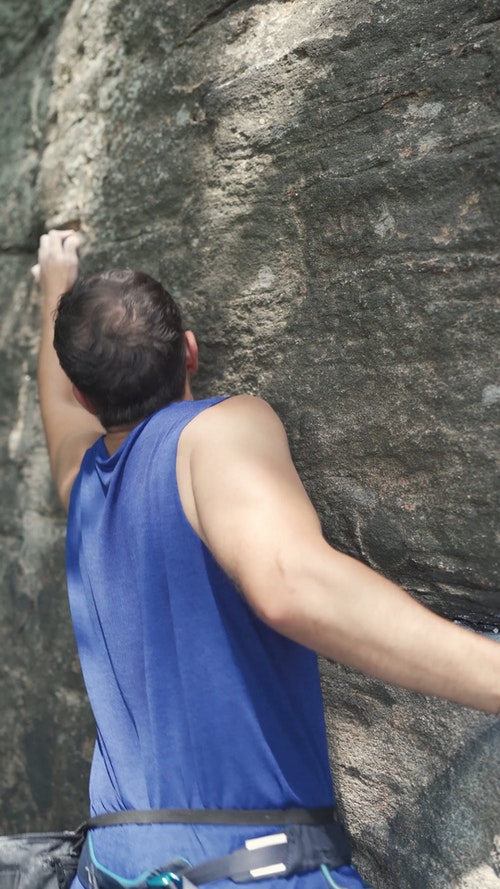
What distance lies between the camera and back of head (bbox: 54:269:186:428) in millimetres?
1392

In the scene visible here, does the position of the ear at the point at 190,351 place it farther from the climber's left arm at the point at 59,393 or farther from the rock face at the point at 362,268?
the climber's left arm at the point at 59,393

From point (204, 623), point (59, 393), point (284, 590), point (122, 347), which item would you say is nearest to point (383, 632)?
point (284, 590)

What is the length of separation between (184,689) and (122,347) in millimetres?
524

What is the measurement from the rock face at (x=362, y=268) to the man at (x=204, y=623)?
0.62 feet

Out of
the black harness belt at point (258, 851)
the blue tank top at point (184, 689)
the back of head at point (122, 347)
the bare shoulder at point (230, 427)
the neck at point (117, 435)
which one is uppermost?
the back of head at point (122, 347)

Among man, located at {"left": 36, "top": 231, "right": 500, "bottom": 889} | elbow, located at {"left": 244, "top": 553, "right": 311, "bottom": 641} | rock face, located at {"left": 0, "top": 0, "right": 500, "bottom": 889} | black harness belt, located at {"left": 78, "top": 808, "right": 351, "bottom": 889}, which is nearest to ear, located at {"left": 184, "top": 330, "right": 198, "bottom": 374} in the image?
man, located at {"left": 36, "top": 231, "right": 500, "bottom": 889}

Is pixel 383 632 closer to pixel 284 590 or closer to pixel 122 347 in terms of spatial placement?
pixel 284 590

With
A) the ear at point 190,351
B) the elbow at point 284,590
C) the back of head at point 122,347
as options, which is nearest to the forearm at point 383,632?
the elbow at point 284,590

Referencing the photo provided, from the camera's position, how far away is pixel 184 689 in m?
1.26

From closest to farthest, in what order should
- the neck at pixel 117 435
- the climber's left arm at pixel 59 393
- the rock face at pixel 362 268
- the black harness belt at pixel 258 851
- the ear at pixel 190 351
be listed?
the black harness belt at pixel 258 851 → the rock face at pixel 362 268 → the neck at pixel 117 435 → the ear at pixel 190 351 → the climber's left arm at pixel 59 393

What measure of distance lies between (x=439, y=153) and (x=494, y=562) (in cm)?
63

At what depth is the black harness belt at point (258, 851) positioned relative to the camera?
3.92 feet

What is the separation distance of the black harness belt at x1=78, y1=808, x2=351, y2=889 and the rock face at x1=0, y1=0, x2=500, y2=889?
0.73ft

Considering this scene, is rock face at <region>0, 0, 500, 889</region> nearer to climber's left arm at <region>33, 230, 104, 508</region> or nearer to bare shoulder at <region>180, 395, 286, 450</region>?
climber's left arm at <region>33, 230, 104, 508</region>
